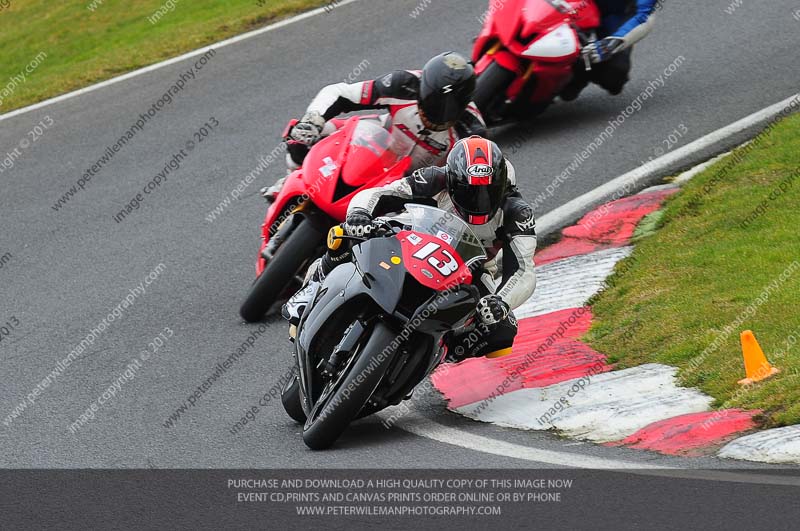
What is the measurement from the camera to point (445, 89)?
864cm

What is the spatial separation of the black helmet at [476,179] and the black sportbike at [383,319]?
0.29 metres

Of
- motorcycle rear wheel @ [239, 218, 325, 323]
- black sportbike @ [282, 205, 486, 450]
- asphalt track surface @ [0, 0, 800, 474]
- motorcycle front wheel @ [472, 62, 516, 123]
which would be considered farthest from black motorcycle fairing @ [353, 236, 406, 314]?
motorcycle front wheel @ [472, 62, 516, 123]

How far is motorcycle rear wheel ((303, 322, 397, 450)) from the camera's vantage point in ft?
20.9

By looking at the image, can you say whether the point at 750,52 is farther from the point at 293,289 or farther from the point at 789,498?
the point at 789,498

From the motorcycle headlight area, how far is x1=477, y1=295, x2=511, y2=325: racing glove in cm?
537

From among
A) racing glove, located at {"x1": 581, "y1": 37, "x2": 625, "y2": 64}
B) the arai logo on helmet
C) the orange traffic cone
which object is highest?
the arai logo on helmet

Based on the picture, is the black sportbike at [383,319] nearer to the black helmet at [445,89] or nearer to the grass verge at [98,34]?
the black helmet at [445,89]

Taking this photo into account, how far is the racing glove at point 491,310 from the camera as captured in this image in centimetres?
683

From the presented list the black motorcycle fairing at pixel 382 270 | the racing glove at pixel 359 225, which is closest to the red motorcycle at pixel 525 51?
the racing glove at pixel 359 225

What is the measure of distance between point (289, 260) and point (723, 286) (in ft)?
9.61

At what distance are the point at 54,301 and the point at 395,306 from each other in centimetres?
444

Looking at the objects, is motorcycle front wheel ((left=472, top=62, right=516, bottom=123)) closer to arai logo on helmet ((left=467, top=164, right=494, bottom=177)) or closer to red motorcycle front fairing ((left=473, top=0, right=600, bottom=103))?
red motorcycle front fairing ((left=473, top=0, right=600, bottom=103))

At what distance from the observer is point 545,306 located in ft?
29.1

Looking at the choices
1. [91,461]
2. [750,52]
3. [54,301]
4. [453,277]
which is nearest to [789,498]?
[453,277]
